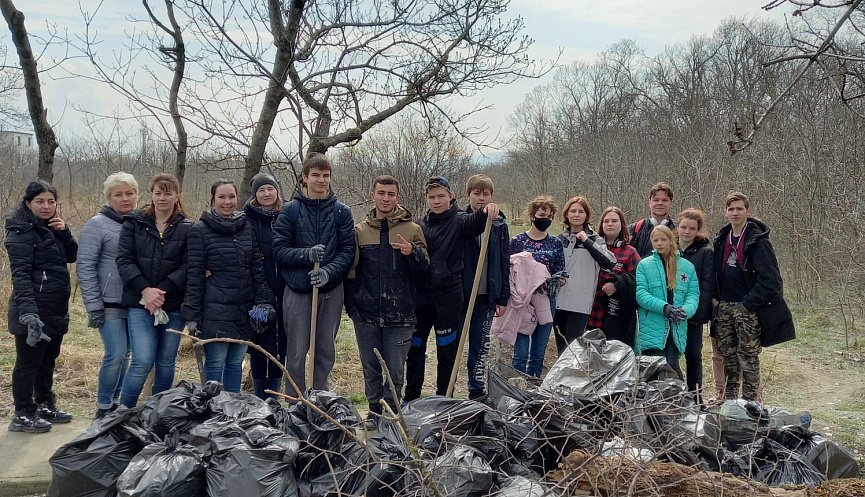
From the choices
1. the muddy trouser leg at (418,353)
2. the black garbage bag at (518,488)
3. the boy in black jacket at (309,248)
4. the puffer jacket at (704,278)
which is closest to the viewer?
the black garbage bag at (518,488)

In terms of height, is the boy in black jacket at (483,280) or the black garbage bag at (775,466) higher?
the boy in black jacket at (483,280)

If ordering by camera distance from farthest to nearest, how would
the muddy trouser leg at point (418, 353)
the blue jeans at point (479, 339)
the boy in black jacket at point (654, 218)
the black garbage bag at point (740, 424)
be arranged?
the boy in black jacket at point (654, 218) < the blue jeans at point (479, 339) < the muddy trouser leg at point (418, 353) < the black garbage bag at point (740, 424)

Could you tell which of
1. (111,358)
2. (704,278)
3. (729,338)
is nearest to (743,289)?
(704,278)

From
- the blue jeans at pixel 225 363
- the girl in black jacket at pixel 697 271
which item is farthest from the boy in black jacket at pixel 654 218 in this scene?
the blue jeans at pixel 225 363

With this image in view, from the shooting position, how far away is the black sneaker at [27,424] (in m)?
3.88

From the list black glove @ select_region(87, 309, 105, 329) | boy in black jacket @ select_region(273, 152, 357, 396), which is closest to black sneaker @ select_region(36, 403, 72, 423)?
black glove @ select_region(87, 309, 105, 329)

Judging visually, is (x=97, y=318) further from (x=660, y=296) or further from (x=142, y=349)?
(x=660, y=296)

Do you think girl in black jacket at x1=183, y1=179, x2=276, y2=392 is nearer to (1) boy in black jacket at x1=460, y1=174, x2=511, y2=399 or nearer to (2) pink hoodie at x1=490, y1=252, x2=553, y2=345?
(1) boy in black jacket at x1=460, y1=174, x2=511, y2=399

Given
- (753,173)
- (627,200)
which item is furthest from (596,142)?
(753,173)

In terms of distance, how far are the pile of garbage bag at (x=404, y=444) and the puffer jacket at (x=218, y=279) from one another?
1.83 feet

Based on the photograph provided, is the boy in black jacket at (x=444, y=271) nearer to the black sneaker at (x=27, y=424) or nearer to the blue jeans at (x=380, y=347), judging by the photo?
the blue jeans at (x=380, y=347)

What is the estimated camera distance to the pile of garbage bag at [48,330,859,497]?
2.73 metres

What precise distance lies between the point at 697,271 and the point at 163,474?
4.04 metres

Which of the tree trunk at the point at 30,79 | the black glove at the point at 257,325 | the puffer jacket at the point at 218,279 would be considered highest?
the tree trunk at the point at 30,79
